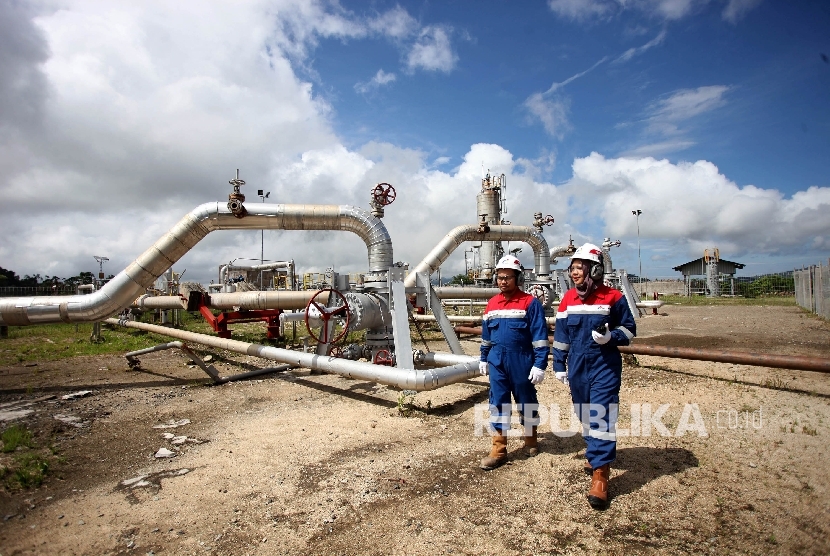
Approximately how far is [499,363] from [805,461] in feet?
8.49

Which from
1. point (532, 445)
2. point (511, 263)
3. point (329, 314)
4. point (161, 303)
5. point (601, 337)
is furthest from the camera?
point (161, 303)

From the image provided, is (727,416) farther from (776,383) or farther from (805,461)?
(776,383)

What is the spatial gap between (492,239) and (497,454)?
13.3 metres

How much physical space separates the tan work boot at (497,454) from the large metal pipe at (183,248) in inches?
182

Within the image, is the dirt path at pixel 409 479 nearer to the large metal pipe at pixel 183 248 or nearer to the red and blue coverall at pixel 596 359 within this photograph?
the red and blue coverall at pixel 596 359

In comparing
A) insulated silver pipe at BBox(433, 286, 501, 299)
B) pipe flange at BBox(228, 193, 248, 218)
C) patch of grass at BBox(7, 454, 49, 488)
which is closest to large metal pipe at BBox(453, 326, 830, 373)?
patch of grass at BBox(7, 454, 49, 488)

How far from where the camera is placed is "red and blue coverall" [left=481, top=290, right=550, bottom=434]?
150 inches

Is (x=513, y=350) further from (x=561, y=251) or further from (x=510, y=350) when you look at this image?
(x=561, y=251)

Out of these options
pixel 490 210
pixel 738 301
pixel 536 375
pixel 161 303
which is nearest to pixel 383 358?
pixel 536 375

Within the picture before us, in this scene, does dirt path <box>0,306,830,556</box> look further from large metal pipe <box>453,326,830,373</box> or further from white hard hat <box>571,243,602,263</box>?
white hard hat <box>571,243,602,263</box>

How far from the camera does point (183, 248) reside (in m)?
8.26

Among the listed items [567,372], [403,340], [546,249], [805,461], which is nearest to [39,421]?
[403,340]

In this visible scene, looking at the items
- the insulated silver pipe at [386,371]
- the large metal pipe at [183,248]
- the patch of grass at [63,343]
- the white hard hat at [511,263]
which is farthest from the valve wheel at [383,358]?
the patch of grass at [63,343]

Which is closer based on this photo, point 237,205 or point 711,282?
point 237,205
